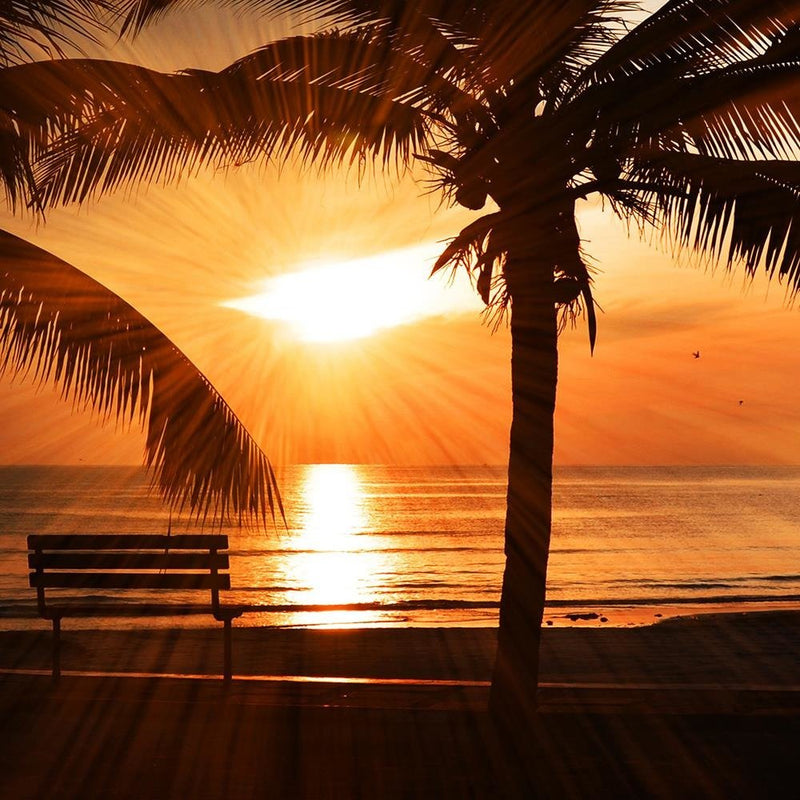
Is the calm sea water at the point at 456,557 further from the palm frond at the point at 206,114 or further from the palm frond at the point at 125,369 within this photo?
the palm frond at the point at 206,114

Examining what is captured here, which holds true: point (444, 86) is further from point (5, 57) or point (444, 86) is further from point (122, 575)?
point (122, 575)

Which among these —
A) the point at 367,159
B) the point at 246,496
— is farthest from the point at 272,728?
the point at 367,159

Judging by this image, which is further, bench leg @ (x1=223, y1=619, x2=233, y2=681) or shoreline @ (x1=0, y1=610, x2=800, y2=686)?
shoreline @ (x1=0, y1=610, x2=800, y2=686)

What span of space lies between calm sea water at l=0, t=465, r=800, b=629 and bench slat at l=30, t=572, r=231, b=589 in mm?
971

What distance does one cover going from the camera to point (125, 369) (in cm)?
572

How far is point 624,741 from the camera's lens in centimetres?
630

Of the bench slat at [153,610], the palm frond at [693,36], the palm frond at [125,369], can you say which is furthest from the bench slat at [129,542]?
the palm frond at [693,36]

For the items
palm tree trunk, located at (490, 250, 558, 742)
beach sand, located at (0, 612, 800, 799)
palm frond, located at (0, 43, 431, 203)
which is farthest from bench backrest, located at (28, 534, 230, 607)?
palm frond, located at (0, 43, 431, 203)

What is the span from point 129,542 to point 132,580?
448 mm

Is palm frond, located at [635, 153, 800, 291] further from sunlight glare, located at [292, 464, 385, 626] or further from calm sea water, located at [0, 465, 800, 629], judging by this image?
sunlight glare, located at [292, 464, 385, 626]

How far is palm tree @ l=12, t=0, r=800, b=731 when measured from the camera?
215 inches

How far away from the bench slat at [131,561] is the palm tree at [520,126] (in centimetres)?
283

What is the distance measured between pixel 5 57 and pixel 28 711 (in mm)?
4572

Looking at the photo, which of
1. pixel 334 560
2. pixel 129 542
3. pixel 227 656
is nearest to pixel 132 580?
pixel 129 542
